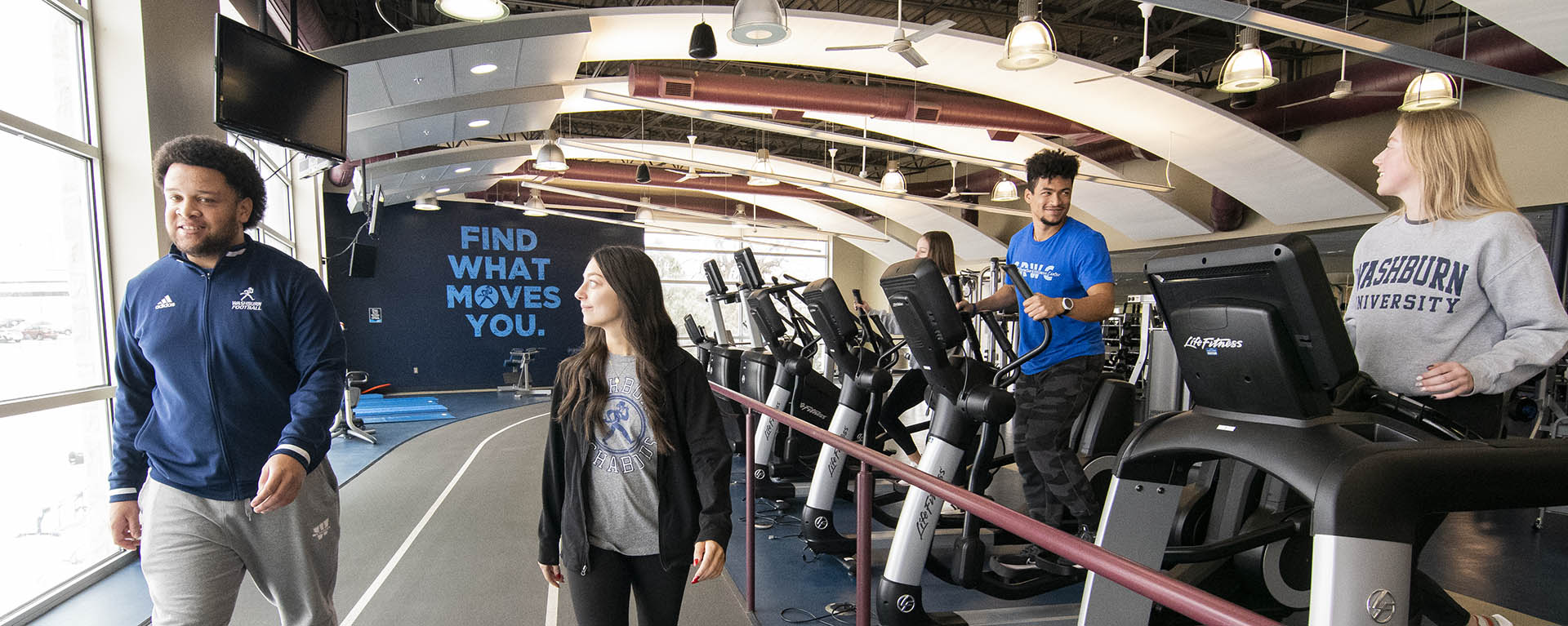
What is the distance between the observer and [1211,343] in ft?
4.11

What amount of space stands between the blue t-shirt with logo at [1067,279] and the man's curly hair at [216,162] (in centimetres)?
221

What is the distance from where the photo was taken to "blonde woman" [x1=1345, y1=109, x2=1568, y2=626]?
4.88 ft

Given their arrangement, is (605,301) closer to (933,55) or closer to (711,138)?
(933,55)

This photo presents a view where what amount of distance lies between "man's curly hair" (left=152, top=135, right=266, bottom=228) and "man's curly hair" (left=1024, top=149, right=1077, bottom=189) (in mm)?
2310

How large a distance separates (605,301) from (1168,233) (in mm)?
12057

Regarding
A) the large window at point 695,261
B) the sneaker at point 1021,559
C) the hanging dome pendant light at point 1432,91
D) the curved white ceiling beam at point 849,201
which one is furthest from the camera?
the large window at point 695,261

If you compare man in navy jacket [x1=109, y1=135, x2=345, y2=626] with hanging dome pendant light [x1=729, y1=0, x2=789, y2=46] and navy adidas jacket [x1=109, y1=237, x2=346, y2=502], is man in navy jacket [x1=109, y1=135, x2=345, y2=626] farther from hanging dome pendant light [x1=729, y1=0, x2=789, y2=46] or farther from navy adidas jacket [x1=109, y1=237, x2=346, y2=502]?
hanging dome pendant light [x1=729, y1=0, x2=789, y2=46]

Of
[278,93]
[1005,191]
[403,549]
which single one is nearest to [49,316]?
[278,93]

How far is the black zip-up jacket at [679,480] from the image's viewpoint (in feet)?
5.43

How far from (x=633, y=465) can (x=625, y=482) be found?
0.04 m

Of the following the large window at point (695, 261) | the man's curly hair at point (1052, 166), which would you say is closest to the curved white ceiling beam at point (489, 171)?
the large window at point (695, 261)

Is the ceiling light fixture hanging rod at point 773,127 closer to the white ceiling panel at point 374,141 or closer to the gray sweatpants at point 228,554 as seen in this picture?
the white ceiling panel at point 374,141

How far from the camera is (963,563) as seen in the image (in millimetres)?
2807

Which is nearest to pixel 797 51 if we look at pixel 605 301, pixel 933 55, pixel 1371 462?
pixel 933 55
